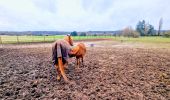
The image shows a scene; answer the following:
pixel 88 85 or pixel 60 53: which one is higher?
pixel 60 53

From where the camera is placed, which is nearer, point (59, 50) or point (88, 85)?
point (88, 85)

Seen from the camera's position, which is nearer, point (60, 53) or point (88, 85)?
point (88, 85)

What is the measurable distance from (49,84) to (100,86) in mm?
1398

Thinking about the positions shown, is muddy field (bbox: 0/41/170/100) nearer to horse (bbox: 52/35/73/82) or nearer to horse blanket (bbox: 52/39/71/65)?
horse (bbox: 52/35/73/82)

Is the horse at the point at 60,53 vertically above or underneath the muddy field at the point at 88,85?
above

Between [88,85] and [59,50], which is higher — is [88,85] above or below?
below

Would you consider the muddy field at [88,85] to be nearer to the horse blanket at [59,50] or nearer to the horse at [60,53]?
the horse at [60,53]

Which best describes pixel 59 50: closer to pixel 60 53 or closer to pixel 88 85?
pixel 60 53

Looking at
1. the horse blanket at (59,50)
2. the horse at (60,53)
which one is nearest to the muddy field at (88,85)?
the horse at (60,53)

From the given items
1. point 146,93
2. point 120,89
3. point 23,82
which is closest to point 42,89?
point 23,82

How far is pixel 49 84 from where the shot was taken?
5.34 metres

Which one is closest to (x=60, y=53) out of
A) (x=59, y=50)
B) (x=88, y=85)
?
(x=59, y=50)

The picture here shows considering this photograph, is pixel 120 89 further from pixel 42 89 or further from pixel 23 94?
pixel 23 94

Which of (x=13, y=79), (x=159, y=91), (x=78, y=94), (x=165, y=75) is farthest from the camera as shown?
(x=165, y=75)
